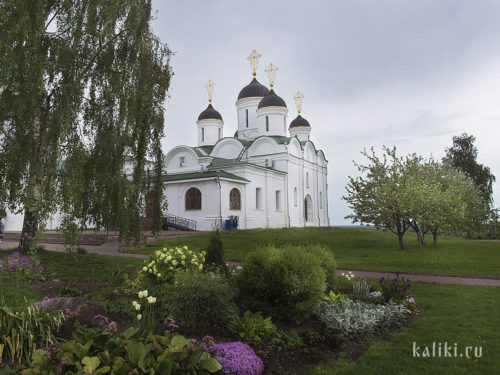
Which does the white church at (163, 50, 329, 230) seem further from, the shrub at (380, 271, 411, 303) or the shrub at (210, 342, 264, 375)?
the shrub at (210, 342, 264, 375)

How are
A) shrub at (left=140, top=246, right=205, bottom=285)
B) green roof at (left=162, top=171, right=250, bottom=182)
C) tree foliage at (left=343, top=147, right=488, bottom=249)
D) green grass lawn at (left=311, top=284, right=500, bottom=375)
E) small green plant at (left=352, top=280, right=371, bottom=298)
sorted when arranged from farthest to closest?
green roof at (left=162, top=171, right=250, bottom=182) → tree foliage at (left=343, top=147, right=488, bottom=249) → small green plant at (left=352, top=280, right=371, bottom=298) → shrub at (left=140, top=246, right=205, bottom=285) → green grass lawn at (left=311, top=284, right=500, bottom=375)

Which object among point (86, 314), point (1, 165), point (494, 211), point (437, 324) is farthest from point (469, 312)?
point (494, 211)

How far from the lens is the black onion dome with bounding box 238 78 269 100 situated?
35384 mm

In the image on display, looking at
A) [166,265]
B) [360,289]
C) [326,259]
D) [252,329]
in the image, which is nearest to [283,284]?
[252,329]

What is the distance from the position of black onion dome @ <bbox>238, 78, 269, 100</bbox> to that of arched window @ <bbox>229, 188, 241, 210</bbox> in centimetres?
1296

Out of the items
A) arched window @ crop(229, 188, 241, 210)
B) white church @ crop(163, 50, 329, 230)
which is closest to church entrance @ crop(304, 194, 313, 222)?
white church @ crop(163, 50, 329, 230)

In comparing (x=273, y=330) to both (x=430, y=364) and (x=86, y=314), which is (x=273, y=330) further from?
(x=86, y=314)

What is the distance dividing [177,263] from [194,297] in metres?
1.67

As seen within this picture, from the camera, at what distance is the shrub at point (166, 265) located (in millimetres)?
6020

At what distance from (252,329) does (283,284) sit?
908 millimetres

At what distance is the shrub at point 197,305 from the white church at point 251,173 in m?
19.3

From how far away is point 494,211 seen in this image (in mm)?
26453

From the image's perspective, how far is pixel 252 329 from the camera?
4336mm

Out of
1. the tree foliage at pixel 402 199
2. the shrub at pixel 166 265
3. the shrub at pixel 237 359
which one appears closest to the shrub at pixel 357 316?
the shrub at pixel 237 359
